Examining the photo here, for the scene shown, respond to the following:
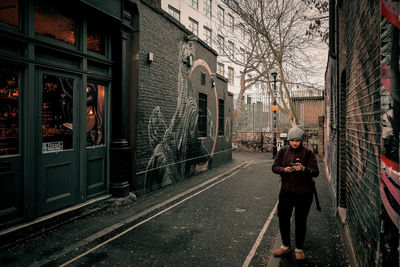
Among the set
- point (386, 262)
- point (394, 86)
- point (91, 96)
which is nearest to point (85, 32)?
point (91, 96)

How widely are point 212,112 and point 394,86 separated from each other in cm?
1082

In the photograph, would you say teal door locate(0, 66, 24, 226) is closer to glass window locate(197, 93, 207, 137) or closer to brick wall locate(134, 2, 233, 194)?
brick wall locate(134, 2, 233, 194)

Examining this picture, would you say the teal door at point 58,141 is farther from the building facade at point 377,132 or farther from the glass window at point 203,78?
the glass window at point 203,78

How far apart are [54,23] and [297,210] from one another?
5268 millimetres

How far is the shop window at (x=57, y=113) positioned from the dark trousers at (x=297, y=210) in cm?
411

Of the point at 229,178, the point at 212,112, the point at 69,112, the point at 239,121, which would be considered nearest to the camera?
the point at 69,112

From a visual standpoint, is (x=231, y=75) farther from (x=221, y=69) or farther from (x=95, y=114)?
(x=95, y=114)


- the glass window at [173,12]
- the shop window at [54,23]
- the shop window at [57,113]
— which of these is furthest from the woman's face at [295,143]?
the glass window at [173,12]

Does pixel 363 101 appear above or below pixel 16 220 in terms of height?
above

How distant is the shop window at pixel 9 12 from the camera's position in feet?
13.6

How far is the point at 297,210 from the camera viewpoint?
3.75 m

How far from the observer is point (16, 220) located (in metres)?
4.32

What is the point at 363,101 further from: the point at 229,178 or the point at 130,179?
the point at 229,178

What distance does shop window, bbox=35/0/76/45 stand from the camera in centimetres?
473
